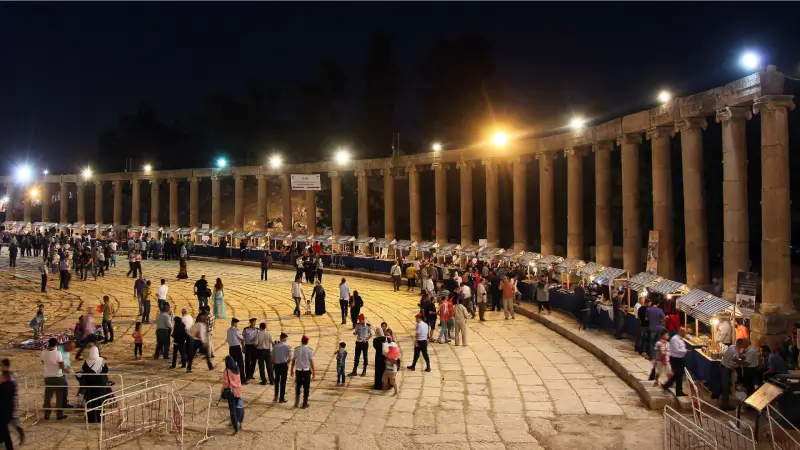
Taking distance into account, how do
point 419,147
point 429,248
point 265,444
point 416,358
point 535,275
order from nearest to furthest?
point 265,444 → point 416,358 → point 535,275 → point 429,248 → point 419,147

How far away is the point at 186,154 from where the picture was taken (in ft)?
254

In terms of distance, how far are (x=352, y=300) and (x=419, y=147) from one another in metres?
44.5

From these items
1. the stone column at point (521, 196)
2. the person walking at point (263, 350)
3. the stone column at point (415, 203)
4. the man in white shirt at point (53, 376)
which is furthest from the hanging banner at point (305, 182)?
the man in white shirt at point (53, 376)

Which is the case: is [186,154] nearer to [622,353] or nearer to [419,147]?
[419,147]

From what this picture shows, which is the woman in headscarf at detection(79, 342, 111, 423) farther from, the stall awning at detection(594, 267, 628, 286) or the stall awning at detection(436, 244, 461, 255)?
the stall awning at detection(436, 244, 461, 255)

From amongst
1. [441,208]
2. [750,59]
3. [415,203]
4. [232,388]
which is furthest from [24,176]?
[750,59]

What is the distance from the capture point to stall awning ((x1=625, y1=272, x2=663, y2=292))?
17391 millimetres

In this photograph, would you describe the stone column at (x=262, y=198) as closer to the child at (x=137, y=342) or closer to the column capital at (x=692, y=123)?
the child at (x=137, y=342)

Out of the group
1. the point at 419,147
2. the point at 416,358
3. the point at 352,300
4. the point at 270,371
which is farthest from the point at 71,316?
the point at 419,147

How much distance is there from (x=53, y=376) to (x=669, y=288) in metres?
14.1

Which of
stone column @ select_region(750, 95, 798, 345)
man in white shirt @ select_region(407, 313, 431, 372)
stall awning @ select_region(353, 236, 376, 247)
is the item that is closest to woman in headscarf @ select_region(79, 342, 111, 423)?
man in white shirt @ select_region(407, 313, 431, 372)

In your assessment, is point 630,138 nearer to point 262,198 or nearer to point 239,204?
point 262,198

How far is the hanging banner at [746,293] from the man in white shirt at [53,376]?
13.4 m

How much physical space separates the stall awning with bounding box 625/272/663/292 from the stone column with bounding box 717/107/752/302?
1.99m
